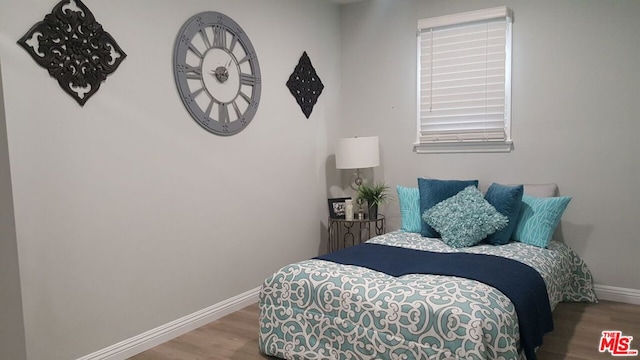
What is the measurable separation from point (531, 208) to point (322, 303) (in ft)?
6.02

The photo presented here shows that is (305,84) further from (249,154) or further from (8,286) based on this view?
(8,286)

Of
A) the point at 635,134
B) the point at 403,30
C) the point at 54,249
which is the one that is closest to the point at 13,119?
the point at 54,249

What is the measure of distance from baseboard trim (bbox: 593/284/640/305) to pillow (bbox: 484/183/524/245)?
0.90 meters

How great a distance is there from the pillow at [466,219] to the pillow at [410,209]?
291mm

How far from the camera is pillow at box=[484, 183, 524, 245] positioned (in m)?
3.22

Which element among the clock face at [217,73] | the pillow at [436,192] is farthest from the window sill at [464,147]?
the clock face at [217,73]

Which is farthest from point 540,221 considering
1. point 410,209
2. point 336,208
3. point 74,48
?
point 74,48

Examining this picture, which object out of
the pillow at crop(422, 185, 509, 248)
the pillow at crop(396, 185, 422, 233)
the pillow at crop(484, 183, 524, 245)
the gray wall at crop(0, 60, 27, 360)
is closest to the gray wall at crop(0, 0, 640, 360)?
the pillow at crop(396, 185, 422, 233)

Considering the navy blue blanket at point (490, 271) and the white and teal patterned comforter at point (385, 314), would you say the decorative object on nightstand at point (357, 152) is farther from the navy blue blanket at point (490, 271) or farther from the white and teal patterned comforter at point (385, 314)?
the white and teal patterned comforter at point (385, 314)

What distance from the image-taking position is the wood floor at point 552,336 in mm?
2676

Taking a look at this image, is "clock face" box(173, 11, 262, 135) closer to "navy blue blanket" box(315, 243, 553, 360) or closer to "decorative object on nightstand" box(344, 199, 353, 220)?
"decorative object on nightstand" box(344, 199, 353, 220)

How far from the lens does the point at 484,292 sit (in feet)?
7.28

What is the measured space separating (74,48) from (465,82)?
9.81ft

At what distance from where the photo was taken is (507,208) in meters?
3.25
